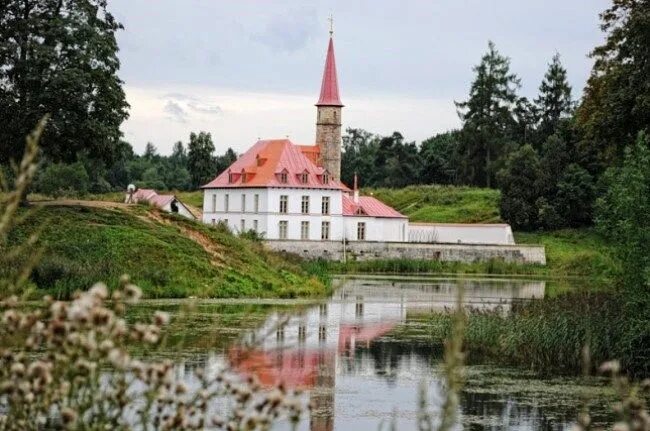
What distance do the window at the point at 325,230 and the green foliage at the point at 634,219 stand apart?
5563cm

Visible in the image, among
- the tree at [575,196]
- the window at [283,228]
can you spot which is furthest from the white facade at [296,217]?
the tree at [575,196]

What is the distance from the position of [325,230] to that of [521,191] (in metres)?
13.9

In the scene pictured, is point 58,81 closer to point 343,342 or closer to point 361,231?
point 343,342

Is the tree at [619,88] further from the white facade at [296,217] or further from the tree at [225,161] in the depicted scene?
the tree at [225,161]

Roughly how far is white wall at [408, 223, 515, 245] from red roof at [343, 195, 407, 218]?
2.21 metres

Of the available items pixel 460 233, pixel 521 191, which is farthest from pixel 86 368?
pixel 521 191

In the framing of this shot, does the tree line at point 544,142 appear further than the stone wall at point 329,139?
No

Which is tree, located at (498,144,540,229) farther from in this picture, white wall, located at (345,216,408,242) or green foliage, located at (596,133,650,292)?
green foliage, located at (596,133,650,292)

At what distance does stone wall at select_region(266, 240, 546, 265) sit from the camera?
7338cm

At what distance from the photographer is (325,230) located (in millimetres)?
79250

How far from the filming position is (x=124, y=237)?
41.9 m

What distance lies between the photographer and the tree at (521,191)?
8225 cm

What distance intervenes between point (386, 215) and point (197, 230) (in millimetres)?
35390

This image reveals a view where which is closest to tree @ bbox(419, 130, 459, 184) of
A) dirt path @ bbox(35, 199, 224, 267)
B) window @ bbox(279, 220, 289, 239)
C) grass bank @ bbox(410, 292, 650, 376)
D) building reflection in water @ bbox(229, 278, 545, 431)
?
window @ bbox(279, 220, 289, 239)
